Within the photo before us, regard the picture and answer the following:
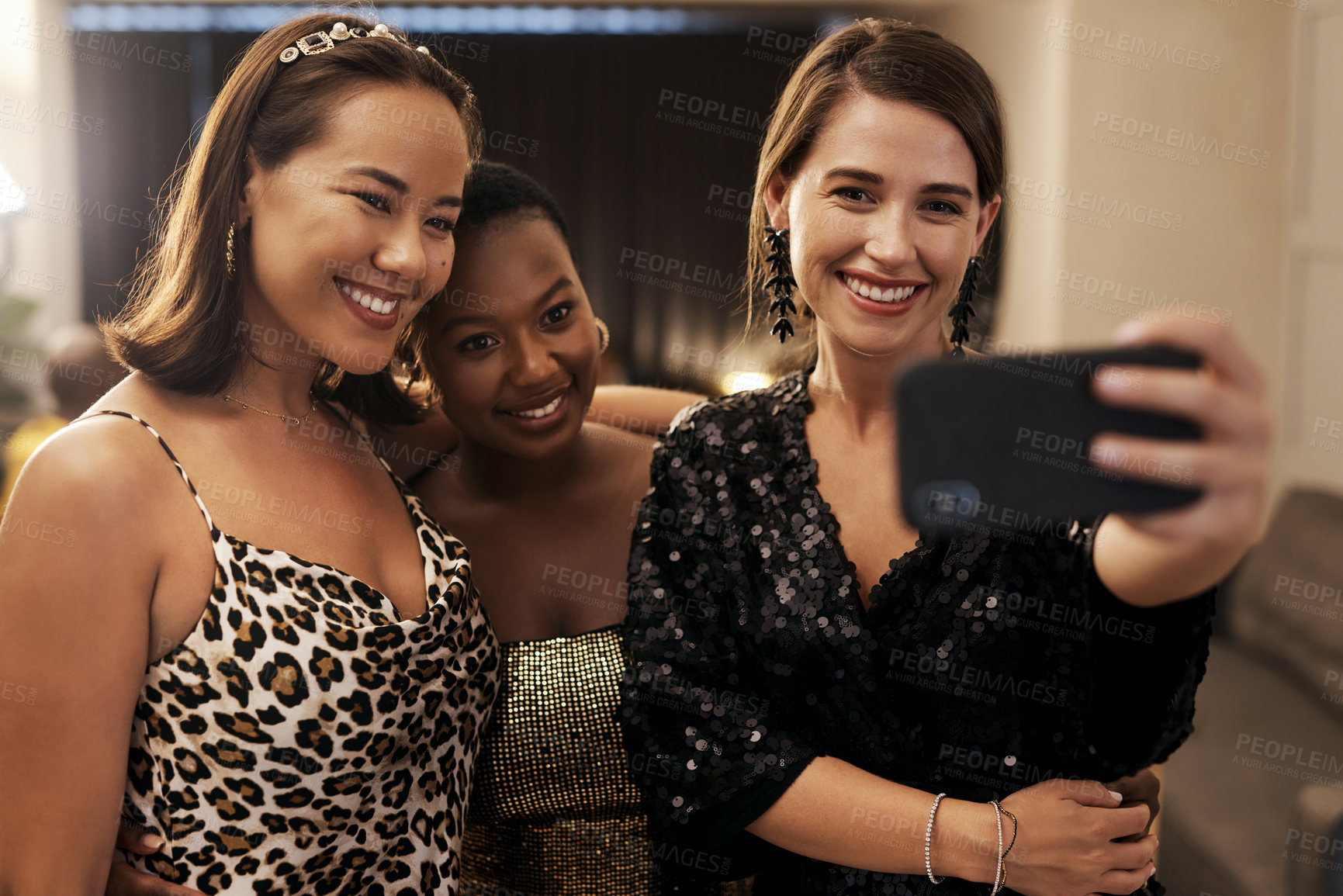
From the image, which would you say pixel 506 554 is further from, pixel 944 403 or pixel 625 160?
→ pixel 625 160

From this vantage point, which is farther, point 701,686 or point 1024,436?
point 701,686

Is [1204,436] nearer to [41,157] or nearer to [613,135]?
[613,135]

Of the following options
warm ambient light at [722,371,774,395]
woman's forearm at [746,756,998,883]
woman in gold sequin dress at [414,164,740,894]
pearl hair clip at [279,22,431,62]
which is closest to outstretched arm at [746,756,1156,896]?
woman's forearm at [746,756,998,883]

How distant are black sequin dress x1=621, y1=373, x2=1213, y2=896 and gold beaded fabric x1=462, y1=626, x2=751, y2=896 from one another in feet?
0.47

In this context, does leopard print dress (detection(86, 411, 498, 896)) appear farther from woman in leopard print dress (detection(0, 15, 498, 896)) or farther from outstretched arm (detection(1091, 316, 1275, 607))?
outstretched arm (detection(1091, 316, 1275, 607))

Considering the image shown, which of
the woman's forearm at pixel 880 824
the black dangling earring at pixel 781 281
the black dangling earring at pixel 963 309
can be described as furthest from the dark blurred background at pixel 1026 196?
the woman's forearm at pixel 880 824

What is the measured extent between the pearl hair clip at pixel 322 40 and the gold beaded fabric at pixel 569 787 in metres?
0.82

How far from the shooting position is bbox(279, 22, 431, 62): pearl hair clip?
1.10 metres

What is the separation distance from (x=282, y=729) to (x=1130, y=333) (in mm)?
888

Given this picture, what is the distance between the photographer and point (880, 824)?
103cm

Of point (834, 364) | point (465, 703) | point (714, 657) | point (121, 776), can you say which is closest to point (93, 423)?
point (121, 776)

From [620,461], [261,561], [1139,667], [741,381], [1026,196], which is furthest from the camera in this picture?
[1026,196]

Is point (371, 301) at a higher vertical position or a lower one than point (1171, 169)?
lower

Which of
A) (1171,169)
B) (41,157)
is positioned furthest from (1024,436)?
(41,157)
